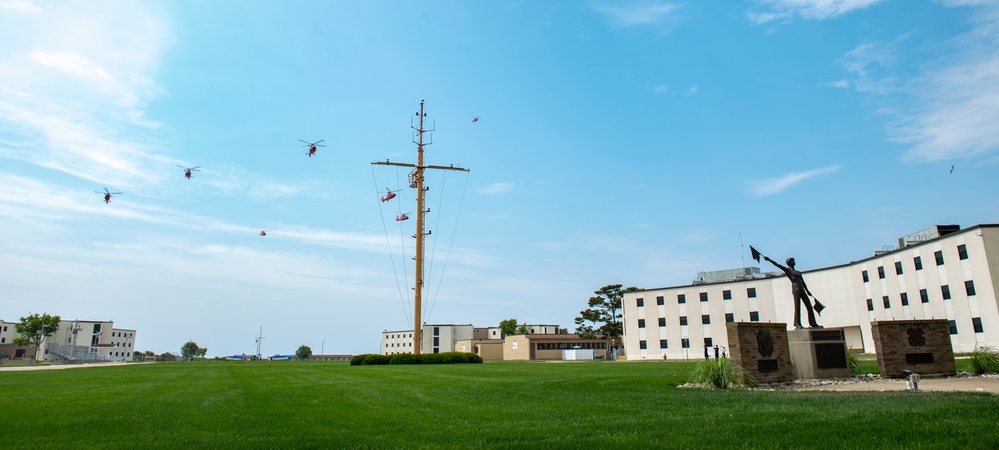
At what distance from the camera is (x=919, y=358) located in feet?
60.0

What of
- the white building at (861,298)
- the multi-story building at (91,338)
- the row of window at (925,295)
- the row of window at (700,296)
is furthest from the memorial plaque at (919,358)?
the multi-story building at (91,338)

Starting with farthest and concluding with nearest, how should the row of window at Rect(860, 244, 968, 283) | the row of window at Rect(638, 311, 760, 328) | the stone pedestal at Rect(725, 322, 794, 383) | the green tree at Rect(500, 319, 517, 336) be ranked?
the green tree at Rect(500, 319, 517, 336)
the row of window at Rect(638, 311, 760, 328)
the row of window at Rect(860, 244, 968, 283)
the stone pedestal at Rect(725, 322, 794, 383)

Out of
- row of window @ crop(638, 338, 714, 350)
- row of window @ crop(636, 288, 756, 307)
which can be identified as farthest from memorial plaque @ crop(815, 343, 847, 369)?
row of window @ crop(636, 288, 756, 307)

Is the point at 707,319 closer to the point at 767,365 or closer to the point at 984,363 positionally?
the point at 984,363

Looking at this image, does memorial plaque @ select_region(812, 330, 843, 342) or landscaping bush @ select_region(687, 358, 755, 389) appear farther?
memorial plaque @ select_region(812, 330, 843, 342)

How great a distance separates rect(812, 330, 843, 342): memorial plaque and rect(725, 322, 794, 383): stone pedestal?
1.85m

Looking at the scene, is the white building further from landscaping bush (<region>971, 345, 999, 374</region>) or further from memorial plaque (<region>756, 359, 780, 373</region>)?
memorial plaque (<region>756, 359, 780, 373</region>)

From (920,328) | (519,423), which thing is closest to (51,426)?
(519,423)

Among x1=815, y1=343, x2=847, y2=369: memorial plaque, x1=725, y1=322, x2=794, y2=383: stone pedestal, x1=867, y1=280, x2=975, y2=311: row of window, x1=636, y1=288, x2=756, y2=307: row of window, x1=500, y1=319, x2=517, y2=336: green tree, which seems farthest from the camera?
x1=500, y1=319, x2=517, y2=336: green tree

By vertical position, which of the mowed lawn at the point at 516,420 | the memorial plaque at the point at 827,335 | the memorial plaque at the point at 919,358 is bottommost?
the mowed lawn at the point at 516,420

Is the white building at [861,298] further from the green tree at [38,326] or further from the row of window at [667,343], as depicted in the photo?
the green tree at [38,326]

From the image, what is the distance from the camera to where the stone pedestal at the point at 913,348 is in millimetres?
17844

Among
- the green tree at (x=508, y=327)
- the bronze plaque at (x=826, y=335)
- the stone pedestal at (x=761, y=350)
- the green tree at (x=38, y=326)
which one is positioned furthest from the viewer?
the green tree at (x=508, y=327)

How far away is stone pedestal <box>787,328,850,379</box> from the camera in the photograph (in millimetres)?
18234
